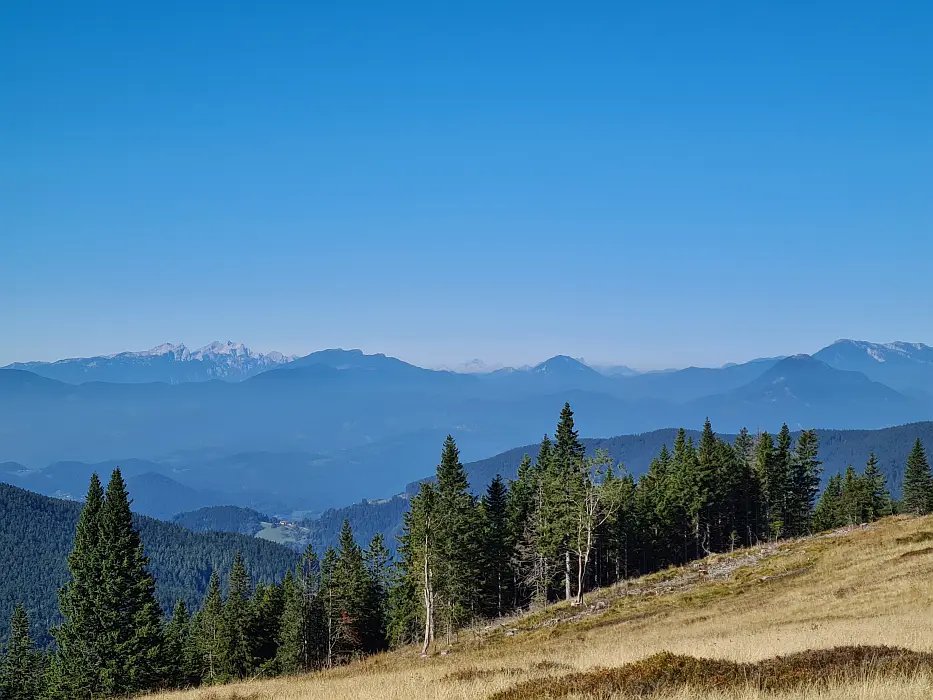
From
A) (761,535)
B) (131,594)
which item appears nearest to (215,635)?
(131,594)

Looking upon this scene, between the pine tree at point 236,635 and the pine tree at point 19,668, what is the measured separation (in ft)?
68.6

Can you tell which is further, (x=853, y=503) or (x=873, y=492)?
(x=873, y=492)

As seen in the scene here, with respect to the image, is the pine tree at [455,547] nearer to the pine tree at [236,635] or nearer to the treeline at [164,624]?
the treeline at [164,624]

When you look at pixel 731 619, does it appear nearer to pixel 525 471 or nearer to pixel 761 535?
pixel 525 471

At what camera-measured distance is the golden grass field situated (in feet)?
46.3

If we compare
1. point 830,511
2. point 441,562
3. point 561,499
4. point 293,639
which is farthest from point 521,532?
point 830,511

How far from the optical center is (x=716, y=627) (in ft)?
84.4

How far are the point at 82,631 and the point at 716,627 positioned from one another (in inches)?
1578

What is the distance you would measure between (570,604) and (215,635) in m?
42.9

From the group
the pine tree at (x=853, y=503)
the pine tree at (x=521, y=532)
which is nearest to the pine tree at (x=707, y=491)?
the pine tree at (x=521, y=532)

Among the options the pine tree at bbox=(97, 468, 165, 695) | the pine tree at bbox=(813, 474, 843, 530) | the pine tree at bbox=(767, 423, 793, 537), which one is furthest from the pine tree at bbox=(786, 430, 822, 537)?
the pine tree at bbox=(97, 468, 165, 695)

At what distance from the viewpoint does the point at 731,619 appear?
92.4 ft

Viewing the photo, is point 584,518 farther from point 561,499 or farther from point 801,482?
point 801,482

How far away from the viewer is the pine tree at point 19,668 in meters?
72.6
